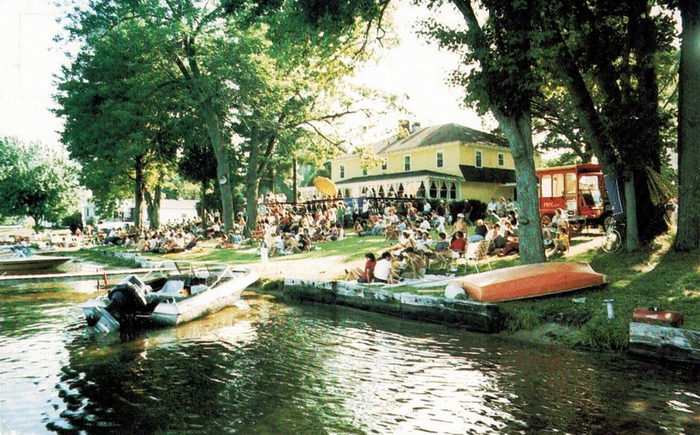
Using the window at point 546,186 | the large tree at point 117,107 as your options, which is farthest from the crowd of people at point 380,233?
the large tree at point 117,107

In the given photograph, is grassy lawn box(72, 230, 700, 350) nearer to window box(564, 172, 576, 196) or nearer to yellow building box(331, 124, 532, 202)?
window box(564, 172, 576, 196)

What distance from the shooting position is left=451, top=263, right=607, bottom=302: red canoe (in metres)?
10.8

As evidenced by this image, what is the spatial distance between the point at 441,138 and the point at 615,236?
2558 centimetres

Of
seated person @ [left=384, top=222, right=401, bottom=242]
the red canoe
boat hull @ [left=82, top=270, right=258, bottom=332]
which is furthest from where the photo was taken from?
seated person @ [left=384, top=222, right=401, bottom=242]

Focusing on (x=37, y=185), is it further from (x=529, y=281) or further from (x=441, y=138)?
(x=529, y=281)

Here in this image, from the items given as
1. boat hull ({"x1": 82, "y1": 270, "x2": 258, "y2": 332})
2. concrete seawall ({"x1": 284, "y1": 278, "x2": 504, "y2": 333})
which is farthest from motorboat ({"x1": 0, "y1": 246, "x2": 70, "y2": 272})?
concrete seawall ({"x1": 284, "y1": 278, "x2": 504, "y2": 333})

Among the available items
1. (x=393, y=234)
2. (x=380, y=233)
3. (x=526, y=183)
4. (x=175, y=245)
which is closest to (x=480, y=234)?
(x=393, y=234)

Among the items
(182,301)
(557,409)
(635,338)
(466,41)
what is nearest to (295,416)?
(557,409)

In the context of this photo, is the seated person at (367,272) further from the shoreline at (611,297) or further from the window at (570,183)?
the window at (570,183)

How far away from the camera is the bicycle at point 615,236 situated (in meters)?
14.4

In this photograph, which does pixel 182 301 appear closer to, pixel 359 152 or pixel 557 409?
pixel 557 409

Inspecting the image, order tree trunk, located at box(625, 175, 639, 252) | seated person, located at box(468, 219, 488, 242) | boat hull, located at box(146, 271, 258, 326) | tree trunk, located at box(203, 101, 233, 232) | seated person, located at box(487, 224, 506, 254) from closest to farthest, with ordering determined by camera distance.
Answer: boat hull, located at box(146, 271, 258, 326), tree trunk, located at box(625, 175, 639, 252), seated person, located at box(487, 224, 506, 254), seated person, located at box(468, 219, 488, 242), tree trunk, located at box(203, 101, 233, 232)

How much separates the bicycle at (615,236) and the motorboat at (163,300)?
34.0ft

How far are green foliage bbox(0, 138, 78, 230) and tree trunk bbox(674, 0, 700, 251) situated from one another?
4649 centimetres
